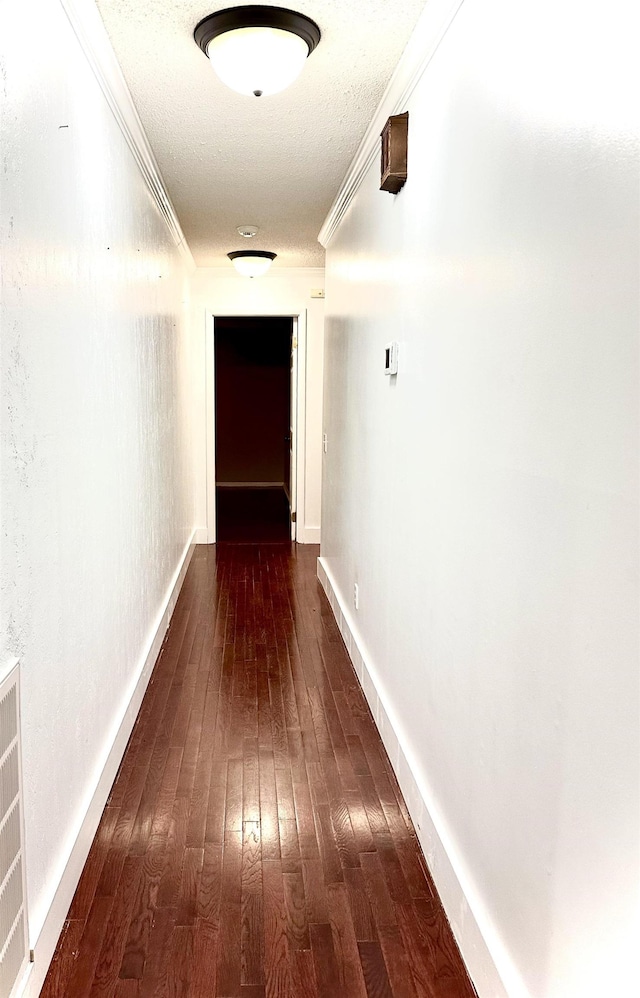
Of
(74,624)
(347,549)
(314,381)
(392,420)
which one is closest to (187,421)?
(314,381)

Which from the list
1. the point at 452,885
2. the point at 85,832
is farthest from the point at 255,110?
the point at 452,885

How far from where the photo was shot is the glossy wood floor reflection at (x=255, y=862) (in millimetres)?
1793

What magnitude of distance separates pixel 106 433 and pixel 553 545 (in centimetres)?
176

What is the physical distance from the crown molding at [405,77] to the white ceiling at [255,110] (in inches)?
1.5

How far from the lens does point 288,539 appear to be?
7336 millimetres

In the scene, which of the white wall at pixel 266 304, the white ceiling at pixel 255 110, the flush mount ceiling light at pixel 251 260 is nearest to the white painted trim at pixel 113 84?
the white ceiling at pixel 255 110

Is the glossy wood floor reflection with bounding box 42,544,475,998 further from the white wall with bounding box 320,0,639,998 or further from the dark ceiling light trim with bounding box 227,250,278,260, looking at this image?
the dark ceiling light trim with bounding box 227,250,278,260

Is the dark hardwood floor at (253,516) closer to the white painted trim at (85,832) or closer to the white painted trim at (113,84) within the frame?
the white painted trim at (85,832)

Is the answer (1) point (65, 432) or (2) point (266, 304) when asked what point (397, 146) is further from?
(2) point (266, 304)

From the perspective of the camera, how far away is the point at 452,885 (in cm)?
195

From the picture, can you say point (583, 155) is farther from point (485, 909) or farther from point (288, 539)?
point (288, 539)

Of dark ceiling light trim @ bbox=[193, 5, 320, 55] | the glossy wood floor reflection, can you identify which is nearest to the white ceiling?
dark ceiling light trim @ bbox=[193, 5, 320, 55]

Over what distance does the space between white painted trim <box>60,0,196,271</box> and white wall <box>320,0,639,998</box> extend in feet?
3.24

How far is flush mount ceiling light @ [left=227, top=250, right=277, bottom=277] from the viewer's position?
5883 millimetres
